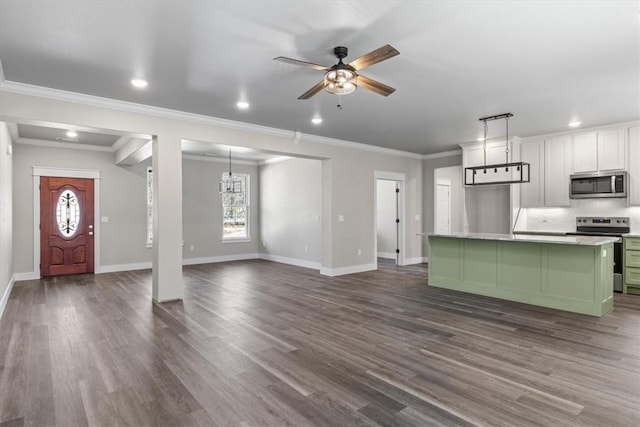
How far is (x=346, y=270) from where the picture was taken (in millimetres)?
7379

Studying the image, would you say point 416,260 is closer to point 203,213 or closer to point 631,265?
point 631,265

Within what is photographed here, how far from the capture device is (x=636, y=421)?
2.17m

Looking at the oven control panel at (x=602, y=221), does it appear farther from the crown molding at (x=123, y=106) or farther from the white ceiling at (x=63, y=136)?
the white ceiling at (x=63, y=136)

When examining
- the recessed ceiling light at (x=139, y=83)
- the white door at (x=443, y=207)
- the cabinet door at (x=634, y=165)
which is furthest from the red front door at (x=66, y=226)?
the cabinet door at (x=634, y=165)

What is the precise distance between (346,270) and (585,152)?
4.83 meters

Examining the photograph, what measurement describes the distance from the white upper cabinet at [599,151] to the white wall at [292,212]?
16.2 ft

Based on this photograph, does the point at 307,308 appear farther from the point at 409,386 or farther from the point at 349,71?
the point at 349,71

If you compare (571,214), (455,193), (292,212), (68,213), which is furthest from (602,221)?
(68,213)

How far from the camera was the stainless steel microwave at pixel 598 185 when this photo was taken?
5723mm

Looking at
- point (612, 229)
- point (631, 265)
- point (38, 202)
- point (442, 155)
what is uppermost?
point (442, 155)

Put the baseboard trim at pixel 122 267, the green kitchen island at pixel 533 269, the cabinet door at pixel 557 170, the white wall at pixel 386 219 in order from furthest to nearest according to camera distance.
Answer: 1. the white wall at pixel 386 219
2. the baseboard trim at pixel 122 267
3. the cabinet door at pixel 557 170
4. the green kitchen island at pixel 533 269

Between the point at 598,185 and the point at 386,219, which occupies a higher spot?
the point at 598,185

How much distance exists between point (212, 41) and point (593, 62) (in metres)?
3.68

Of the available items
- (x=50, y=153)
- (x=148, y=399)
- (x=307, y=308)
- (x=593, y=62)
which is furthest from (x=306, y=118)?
(x=50, y=153)
